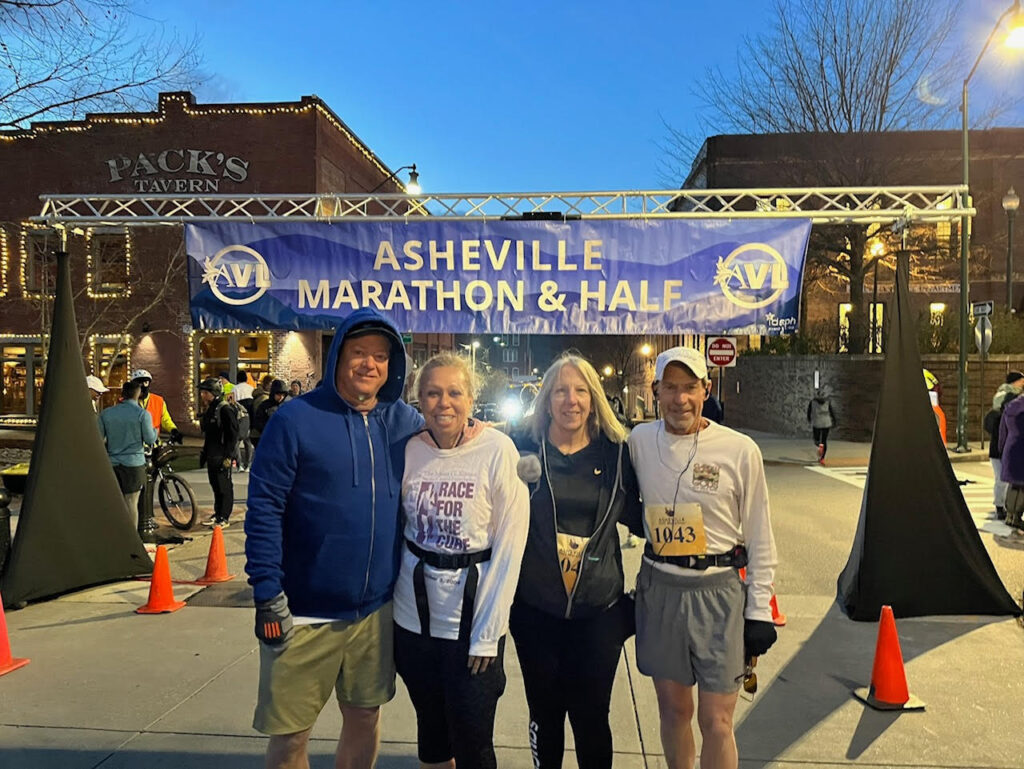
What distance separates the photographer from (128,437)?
7082mm

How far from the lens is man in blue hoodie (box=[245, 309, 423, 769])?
2404 millimetres

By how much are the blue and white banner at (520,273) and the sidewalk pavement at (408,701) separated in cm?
270

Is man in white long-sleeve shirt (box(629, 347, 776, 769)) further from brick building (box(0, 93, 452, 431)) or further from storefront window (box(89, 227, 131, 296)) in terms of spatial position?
storefront window (box(89, 227, 131, 296))

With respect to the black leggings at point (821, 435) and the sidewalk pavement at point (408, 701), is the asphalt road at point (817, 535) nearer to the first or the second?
the sidewalk pavement at point (408, 701)

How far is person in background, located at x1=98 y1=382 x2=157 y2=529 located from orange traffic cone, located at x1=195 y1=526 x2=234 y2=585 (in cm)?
121

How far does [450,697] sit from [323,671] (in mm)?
468

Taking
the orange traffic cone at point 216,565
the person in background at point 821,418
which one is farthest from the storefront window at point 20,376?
the person in background at point 821,418

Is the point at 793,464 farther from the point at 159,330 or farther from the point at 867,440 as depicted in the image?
the point at 159,330

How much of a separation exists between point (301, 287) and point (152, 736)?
3977 millimetres

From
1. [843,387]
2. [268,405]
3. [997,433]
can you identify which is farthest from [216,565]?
[843,387]

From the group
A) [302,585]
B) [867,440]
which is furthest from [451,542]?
[867,440]

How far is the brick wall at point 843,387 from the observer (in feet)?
60.1

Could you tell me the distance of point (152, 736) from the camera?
140 inches

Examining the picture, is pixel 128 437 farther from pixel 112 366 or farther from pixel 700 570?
pixel 112 366
